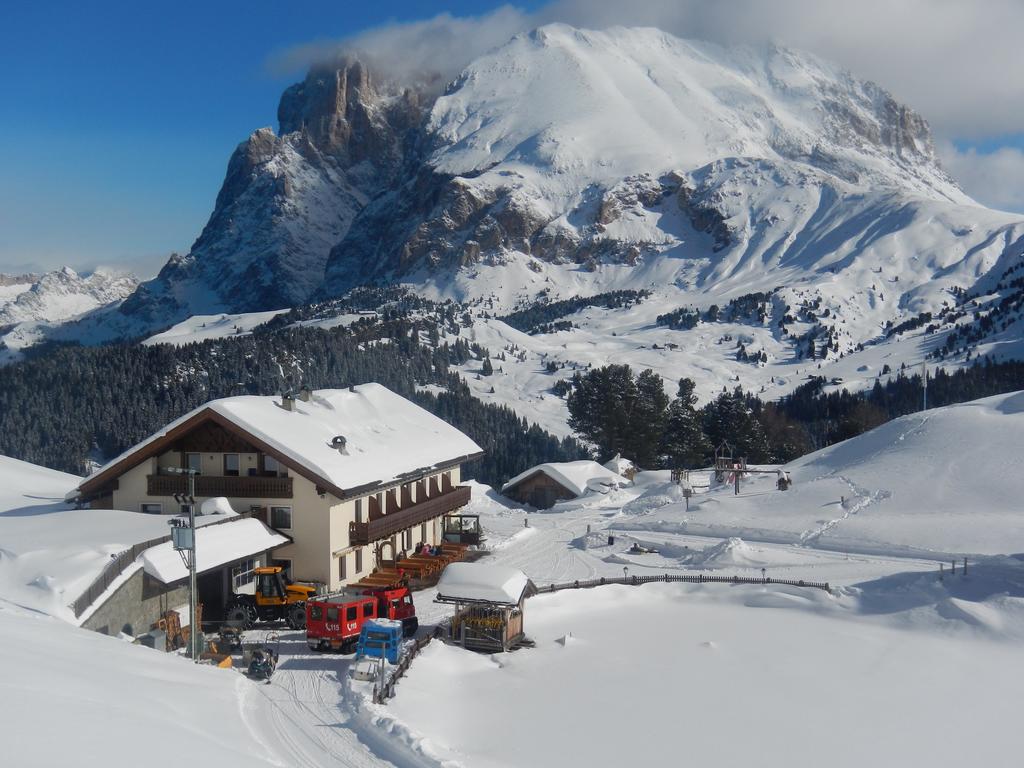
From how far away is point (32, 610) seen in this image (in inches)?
1027

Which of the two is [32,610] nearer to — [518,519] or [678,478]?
[518,519]

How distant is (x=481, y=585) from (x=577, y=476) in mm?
49978

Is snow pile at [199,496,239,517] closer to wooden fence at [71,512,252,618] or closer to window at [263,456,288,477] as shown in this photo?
window at [263,456,288,477]

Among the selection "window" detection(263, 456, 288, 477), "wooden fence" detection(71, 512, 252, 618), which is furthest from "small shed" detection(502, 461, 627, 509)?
"wooden fence" detection(71, 512, 252, 618)

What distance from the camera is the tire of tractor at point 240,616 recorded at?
3155cm

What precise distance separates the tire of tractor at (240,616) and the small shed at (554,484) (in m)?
47.5

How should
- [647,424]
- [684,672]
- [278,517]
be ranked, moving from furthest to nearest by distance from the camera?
[647,424] < [278,517] < [684,672]

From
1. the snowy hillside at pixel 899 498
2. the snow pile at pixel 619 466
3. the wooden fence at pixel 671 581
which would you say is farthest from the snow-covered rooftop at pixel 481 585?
the snow pile at pixel 619 466

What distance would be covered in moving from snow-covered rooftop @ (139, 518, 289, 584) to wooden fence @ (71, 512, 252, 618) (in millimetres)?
219

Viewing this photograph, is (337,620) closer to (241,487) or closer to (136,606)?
(136,606)

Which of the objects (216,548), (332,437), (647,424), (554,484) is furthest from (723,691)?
(647,424)

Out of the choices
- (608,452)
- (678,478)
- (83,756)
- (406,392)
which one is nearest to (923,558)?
(678,478)

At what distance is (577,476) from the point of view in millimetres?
81000

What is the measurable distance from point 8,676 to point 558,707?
1361 cm
